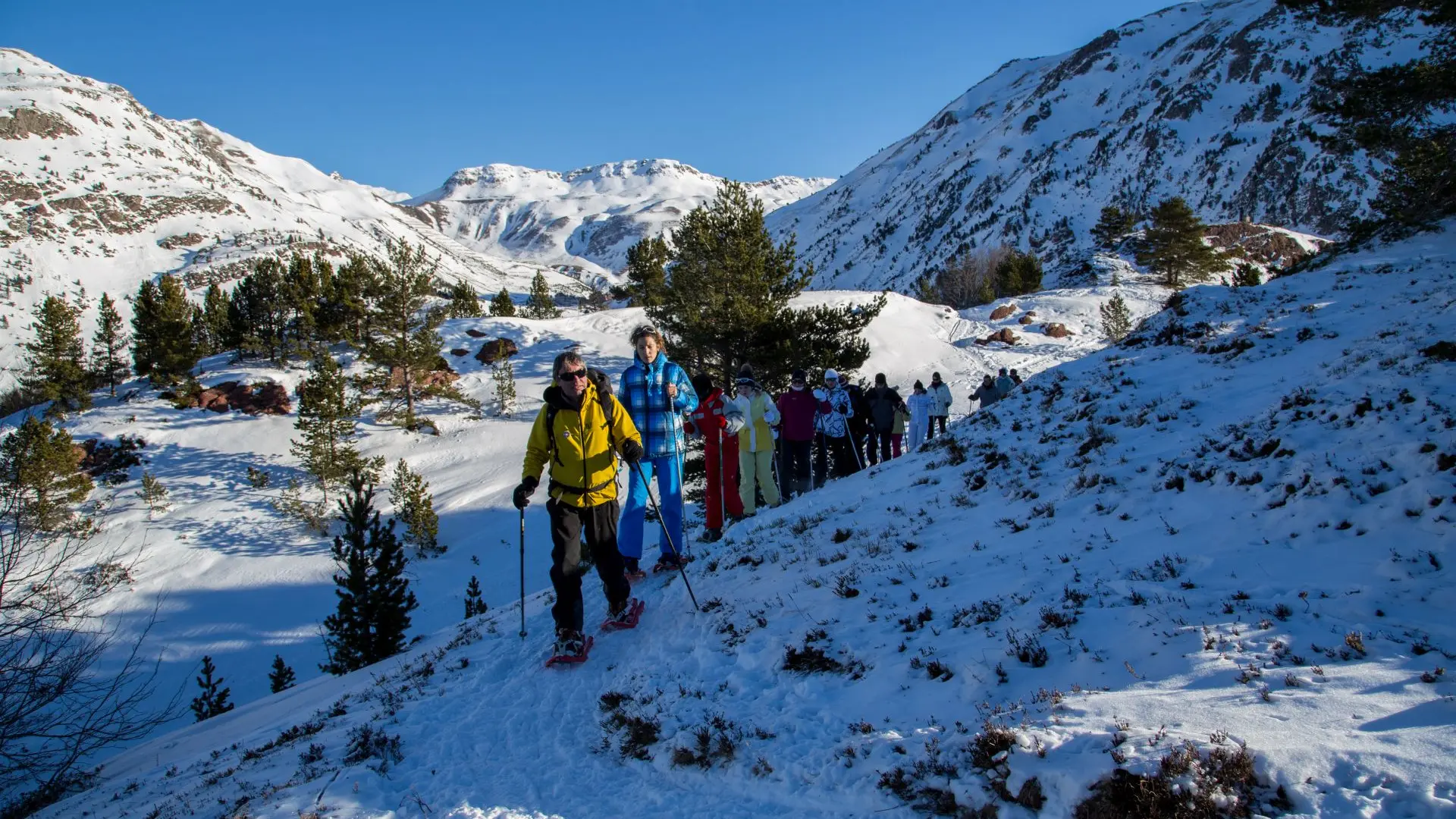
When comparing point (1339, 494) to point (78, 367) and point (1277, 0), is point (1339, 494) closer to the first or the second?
point (1277, 0)

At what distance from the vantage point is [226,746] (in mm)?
6953

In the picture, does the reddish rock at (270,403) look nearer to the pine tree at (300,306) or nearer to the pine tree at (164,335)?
the pine tree at (300,306)

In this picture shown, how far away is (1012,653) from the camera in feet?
13.1

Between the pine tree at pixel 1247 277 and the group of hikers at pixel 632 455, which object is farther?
the pine tree at pixel 1247 277

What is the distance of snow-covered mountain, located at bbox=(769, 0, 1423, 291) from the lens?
299ft

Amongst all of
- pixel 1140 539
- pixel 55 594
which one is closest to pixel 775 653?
pixel 1140 539

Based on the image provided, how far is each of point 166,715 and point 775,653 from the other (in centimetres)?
791

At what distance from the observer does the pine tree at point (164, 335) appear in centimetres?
3403

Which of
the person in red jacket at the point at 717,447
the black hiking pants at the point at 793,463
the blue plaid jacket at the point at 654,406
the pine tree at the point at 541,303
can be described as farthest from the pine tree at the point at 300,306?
the blue plaid jacket at the point at 654,406

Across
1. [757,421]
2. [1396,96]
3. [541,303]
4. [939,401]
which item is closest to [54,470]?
[757,421]

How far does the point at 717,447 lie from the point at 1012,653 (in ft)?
16.7

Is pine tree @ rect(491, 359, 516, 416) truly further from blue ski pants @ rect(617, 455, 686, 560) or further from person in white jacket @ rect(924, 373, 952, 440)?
blue ski pants @ rect(617, 455, 686, 560)

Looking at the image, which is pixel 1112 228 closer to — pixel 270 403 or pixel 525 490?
pixel 270 403

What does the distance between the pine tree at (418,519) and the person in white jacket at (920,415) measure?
53.7ft
